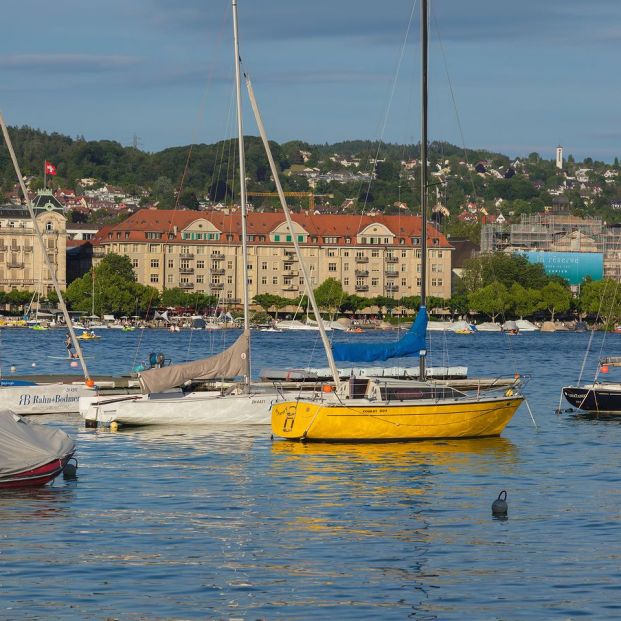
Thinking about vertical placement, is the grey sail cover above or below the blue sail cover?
below

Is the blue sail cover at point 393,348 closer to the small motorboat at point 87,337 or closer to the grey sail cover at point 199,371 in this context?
the grey sail cover at point 199,371

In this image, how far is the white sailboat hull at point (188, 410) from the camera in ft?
140

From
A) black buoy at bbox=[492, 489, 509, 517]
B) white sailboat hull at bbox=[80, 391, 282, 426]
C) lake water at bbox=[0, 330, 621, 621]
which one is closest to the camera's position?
lake water at bbox=[0, 330, 621, 621]

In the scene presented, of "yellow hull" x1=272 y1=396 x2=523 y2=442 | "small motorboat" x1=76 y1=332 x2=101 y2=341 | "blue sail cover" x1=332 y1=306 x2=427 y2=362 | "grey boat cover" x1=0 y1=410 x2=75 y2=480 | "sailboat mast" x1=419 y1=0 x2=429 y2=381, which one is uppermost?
"sailboat mast" x1=419 y1=0 x2=429 y2=381

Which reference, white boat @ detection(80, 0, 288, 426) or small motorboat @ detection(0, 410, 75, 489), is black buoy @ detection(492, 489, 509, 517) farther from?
white boat @ detection(80, 0, 288, 426)

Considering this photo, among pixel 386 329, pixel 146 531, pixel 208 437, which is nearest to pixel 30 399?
pixel 208 437

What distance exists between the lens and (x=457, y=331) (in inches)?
7077

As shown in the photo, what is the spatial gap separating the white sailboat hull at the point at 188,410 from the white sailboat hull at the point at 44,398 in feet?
9.80

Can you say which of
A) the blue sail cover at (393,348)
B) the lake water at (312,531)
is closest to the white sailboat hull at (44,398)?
the lake water at (312,531)

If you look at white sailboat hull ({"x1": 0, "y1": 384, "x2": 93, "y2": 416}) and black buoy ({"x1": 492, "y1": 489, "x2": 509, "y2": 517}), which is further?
white sailboat hull ({"x1": 0, "y1": 384, "x2": 93, "y2": 416})

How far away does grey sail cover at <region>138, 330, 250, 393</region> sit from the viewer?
43.1 metres

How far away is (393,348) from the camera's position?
41.9m

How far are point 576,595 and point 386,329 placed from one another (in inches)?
6743

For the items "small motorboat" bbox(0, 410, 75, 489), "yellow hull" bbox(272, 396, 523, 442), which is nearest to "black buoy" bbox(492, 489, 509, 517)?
"small motorboat" bbox(0, 410, 75, 489)
